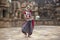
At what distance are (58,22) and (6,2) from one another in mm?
4165

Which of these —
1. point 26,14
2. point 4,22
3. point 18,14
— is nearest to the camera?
point 26,14

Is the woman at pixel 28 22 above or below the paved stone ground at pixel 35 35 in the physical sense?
above

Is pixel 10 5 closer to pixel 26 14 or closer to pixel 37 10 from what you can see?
pixel 37 10

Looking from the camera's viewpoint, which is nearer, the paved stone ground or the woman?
the woman

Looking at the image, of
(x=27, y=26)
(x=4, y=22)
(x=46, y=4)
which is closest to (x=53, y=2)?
(x=46, y=4)

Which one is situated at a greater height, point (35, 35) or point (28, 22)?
point (28, 22)

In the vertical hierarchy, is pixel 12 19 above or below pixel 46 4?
below

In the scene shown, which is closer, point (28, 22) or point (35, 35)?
point (28, 22)

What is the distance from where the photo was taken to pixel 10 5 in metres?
15.0

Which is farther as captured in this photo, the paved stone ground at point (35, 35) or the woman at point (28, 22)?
the paved stone ground at point (35, 35)

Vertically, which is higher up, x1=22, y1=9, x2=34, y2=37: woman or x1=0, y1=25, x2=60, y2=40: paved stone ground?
x1=22, y1=9, x2=34, y2=37: woman

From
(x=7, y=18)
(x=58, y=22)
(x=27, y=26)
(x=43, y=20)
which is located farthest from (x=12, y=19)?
(x=27, y=26)

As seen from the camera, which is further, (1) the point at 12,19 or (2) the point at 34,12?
(2) the point at 34,12

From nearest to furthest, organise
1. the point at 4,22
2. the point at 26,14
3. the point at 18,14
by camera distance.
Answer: the point at 26,14, the point at 4,22, the point at 18,14
